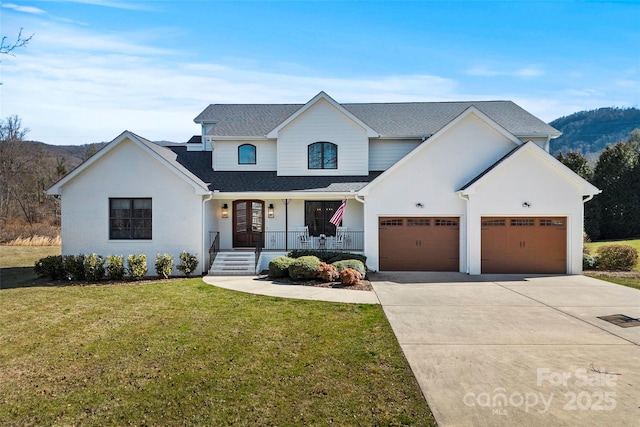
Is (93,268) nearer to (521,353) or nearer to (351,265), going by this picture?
(351,265)

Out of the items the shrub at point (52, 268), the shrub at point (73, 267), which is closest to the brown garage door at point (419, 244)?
the shrub at point (73, 267)

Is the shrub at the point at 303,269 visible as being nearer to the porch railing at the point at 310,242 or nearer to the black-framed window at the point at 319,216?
the porch railing at the point at 310,242

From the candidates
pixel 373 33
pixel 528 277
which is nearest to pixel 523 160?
pixel 528 277

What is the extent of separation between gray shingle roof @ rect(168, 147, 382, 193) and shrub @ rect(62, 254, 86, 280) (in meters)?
5.81

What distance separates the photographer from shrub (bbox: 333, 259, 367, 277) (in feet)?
44.0

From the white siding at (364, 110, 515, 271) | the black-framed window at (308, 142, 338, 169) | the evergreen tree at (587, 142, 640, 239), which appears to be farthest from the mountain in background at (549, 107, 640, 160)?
the black-framed window at (308, 142, 338, 169)

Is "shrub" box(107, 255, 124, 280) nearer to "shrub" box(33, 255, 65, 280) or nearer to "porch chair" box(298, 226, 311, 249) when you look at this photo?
"shrub" box(33, 255, 65, 280)

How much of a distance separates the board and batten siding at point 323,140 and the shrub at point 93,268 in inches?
342

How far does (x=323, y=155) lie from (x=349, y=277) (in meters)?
7.58

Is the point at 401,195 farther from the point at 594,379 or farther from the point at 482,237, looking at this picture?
the point at 594,379

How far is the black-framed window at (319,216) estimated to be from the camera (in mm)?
17125

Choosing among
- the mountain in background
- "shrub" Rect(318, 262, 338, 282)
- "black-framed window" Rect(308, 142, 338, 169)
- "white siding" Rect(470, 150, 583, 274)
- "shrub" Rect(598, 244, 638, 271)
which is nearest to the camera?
"shrub" Rect(318, 262, 338, 282)

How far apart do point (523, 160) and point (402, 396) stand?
12.7 metres

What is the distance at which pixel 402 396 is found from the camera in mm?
4973
